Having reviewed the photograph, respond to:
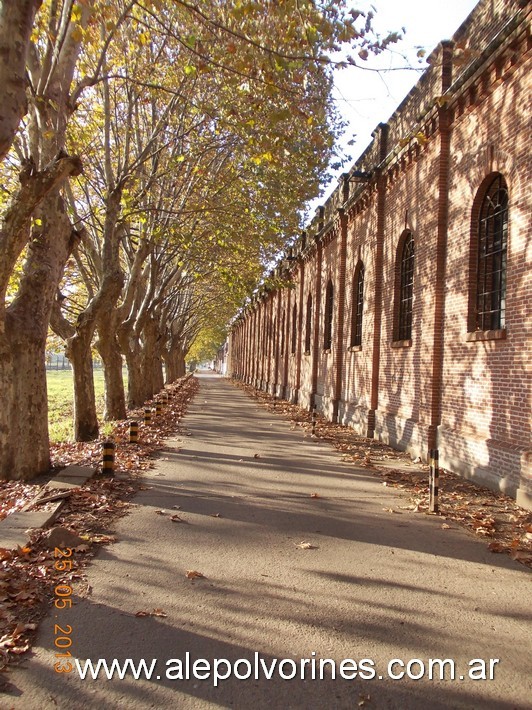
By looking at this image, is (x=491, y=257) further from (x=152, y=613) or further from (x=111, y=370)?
(x=111, y=370)

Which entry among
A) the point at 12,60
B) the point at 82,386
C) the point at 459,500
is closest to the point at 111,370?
the point at 82,386

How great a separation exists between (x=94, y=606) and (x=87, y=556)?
3.66 feet

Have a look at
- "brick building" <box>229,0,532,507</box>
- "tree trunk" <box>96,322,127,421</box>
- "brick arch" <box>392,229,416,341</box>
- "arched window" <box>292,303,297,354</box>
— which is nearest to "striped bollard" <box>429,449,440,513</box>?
"brick building" <box>229,0,532,507</box>

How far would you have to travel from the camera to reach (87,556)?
528 centimetres

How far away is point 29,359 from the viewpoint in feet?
27.9

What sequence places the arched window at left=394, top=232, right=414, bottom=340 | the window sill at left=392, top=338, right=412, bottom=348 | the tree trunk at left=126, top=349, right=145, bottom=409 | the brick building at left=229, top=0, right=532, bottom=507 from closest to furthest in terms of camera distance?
1. the brick building at left=229, top=0, right=532, bottom=507
2. the window sill at left=392, top=338, right=412, bottom=348
3. the arched window at left=394, top=232, right=414, bottom=340
4. the tree trunk at left=126, top=349, right=145, bottom=409

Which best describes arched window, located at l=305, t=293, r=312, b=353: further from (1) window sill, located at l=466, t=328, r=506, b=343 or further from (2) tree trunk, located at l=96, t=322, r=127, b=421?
(1) window sill, located at l=466, t=328, r=506, b=343

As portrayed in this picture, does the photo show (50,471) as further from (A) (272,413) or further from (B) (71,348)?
(A) (272,413)

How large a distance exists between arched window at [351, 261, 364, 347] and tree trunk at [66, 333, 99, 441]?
8779 mm

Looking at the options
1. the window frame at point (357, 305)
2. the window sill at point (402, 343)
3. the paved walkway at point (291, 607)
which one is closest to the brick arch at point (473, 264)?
the window sill at point (402, 343)

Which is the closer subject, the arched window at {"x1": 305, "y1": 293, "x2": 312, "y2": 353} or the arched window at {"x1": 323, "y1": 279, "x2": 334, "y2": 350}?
the arched window at {"x1": 323, "y1": 279, "x2": 334, "y2": 350}

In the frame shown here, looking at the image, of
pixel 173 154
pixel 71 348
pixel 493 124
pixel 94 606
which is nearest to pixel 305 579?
pixel 94 606

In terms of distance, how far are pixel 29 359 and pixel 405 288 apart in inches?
357

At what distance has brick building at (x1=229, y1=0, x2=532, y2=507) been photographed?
8.34 metres
